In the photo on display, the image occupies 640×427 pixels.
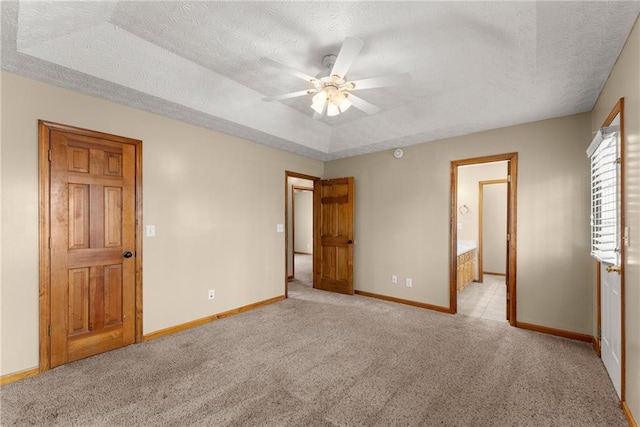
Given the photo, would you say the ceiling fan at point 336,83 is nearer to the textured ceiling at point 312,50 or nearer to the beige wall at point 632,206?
the textured ceiling at point 312,50

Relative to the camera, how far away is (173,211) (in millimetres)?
3326

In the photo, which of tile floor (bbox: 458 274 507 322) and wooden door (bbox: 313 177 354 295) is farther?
wooden door (bbox: 313 177 354 295)

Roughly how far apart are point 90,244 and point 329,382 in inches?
100

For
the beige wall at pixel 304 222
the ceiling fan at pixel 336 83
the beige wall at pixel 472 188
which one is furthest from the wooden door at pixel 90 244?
the beige wall at pixel 304 222

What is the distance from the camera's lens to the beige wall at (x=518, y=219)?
317 centimetres

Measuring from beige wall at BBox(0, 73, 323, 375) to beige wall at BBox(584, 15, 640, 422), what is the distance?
12.6 feet

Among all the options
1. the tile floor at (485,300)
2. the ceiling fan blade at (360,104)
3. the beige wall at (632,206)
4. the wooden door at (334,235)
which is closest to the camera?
the beige wall at (632,206)

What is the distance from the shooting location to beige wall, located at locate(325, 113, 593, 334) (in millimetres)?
3172

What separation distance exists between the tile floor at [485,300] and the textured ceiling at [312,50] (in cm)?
256

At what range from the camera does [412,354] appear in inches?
109

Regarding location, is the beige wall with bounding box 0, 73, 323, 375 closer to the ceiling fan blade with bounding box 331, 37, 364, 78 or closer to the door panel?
the ceiling fan blade with bounding box 331, 37, 364, 78

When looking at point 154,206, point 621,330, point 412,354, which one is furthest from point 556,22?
point 154,206

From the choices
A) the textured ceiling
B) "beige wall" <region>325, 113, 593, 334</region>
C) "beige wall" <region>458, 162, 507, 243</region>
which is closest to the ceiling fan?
the textured ceiling

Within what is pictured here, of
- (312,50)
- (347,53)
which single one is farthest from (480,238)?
(347,53)
